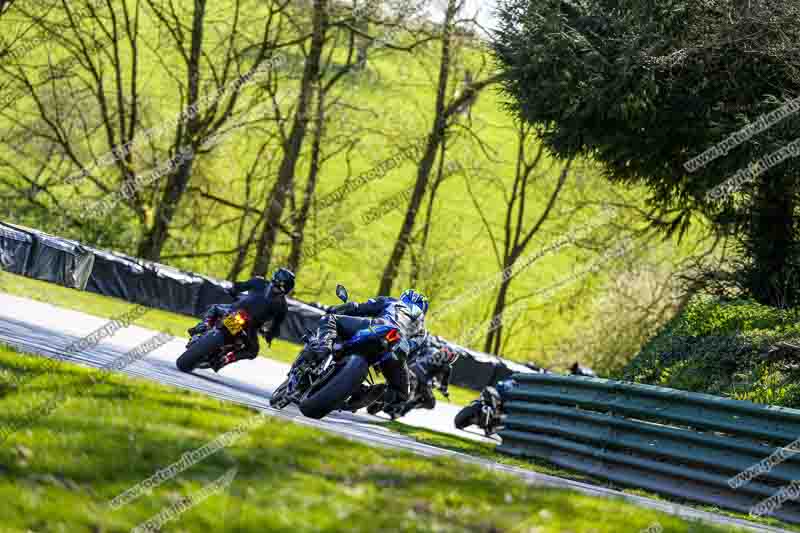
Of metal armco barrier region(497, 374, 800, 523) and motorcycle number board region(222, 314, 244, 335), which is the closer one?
metal armco barrier region(497, 374, 800, 523)

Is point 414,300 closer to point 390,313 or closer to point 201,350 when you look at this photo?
point 390,313

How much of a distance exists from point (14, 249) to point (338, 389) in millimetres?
15057

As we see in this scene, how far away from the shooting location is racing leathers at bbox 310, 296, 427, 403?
11.0m

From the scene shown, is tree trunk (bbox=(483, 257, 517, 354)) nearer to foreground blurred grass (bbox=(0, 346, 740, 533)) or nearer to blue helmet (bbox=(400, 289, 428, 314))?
blue helmet (bbox=(400, 289, 428, 314))

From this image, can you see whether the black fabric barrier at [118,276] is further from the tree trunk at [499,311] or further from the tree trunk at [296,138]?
the tree trunk at [499,311]

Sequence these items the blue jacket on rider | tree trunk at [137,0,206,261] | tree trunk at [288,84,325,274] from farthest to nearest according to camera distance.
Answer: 1. tree trunk at [288,84,325,274]
2. tree trunk at [137,0,206,261]
3. the blue jacket on rider

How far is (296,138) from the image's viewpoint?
103 ft

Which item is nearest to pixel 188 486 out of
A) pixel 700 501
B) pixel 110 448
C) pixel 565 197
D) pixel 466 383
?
pixel 110 448

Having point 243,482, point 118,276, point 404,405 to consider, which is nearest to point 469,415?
point 404,405

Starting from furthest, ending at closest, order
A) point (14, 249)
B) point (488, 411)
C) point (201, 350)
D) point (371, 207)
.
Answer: point (371, 207)
point (14, 249)
point (488, 411)
point (201, 350)

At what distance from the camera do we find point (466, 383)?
1233 inches

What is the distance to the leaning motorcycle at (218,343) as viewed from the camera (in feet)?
43.2

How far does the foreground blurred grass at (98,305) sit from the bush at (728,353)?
9.48 metres

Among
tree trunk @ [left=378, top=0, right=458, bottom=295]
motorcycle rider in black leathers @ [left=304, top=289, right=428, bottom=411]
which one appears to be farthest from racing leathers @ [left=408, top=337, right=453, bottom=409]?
tree trunk @ [left=378, top=0, right=458, bottom=295]
